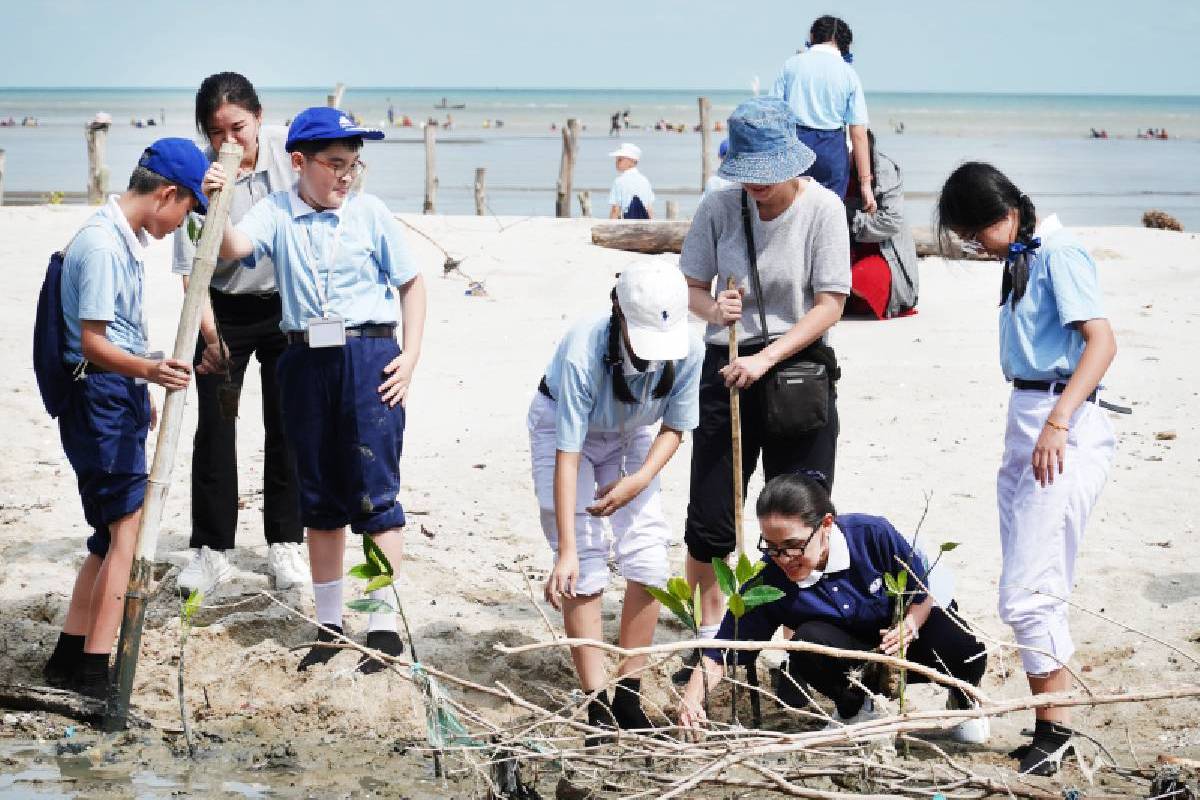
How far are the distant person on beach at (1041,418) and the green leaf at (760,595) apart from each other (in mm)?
709

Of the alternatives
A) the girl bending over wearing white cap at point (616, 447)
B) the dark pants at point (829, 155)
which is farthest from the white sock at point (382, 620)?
the dark pants at point (829, 155)

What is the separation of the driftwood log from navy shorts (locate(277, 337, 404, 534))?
29.4ft

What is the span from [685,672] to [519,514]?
181 centimetres

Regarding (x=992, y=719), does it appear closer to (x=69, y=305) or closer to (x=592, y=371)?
(x=592, y=371)

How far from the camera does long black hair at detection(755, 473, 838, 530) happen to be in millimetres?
4043

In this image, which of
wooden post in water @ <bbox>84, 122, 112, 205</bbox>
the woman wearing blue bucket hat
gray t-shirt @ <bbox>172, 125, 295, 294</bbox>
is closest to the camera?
the woman wearing blue bucket hat

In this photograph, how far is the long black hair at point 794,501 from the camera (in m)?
4.04

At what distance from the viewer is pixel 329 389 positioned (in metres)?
4.74

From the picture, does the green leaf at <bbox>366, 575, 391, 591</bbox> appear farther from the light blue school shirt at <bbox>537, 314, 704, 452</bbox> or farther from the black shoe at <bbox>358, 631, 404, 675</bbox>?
the black shoe at <bbox>358, 631, 404, 675</bbox>

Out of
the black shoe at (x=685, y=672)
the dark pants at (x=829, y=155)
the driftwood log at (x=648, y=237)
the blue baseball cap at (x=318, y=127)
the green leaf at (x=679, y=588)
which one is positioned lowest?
the black shoe at (x=685, y=672)

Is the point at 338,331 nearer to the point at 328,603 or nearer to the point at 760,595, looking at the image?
the point at 328,603

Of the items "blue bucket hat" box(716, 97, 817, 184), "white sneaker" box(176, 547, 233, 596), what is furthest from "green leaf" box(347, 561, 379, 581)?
"white sneaker" box(176, 547, 233, 596)

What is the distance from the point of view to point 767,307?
464cm

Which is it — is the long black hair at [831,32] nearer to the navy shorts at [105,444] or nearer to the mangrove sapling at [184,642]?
the navy shorts at [105,444]
